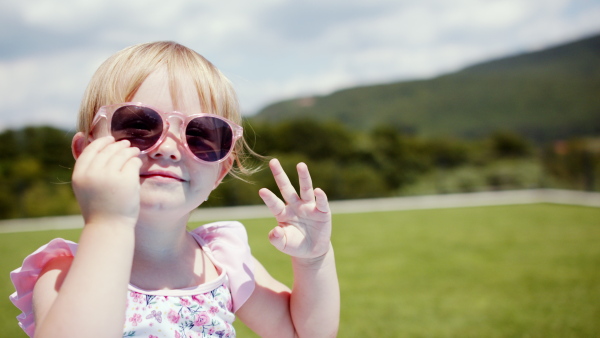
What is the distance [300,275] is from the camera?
1637 millimetres

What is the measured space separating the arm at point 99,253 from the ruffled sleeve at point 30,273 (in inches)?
11.1

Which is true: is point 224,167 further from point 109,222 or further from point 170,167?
point 109,222

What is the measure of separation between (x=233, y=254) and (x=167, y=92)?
0.57 meters

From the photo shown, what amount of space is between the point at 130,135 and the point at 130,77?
0.65 ft

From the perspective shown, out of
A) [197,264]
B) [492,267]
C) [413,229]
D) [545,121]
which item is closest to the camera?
[197,264]

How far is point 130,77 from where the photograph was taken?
4.76 feet

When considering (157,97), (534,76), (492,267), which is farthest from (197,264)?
(534,76)

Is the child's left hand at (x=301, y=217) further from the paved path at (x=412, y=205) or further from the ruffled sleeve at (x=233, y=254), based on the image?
the paved path at (x=412, y=205)

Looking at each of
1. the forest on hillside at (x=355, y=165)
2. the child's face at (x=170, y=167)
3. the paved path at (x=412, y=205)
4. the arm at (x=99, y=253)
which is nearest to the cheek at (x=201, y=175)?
the child's face at (x=170, y=167)

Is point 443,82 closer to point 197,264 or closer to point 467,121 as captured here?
point 467,121

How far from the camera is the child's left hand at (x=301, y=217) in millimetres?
1541

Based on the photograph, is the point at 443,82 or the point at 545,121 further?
the point at 443,82

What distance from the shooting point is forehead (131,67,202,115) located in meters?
1.44

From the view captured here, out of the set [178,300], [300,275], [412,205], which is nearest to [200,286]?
[178,300]
